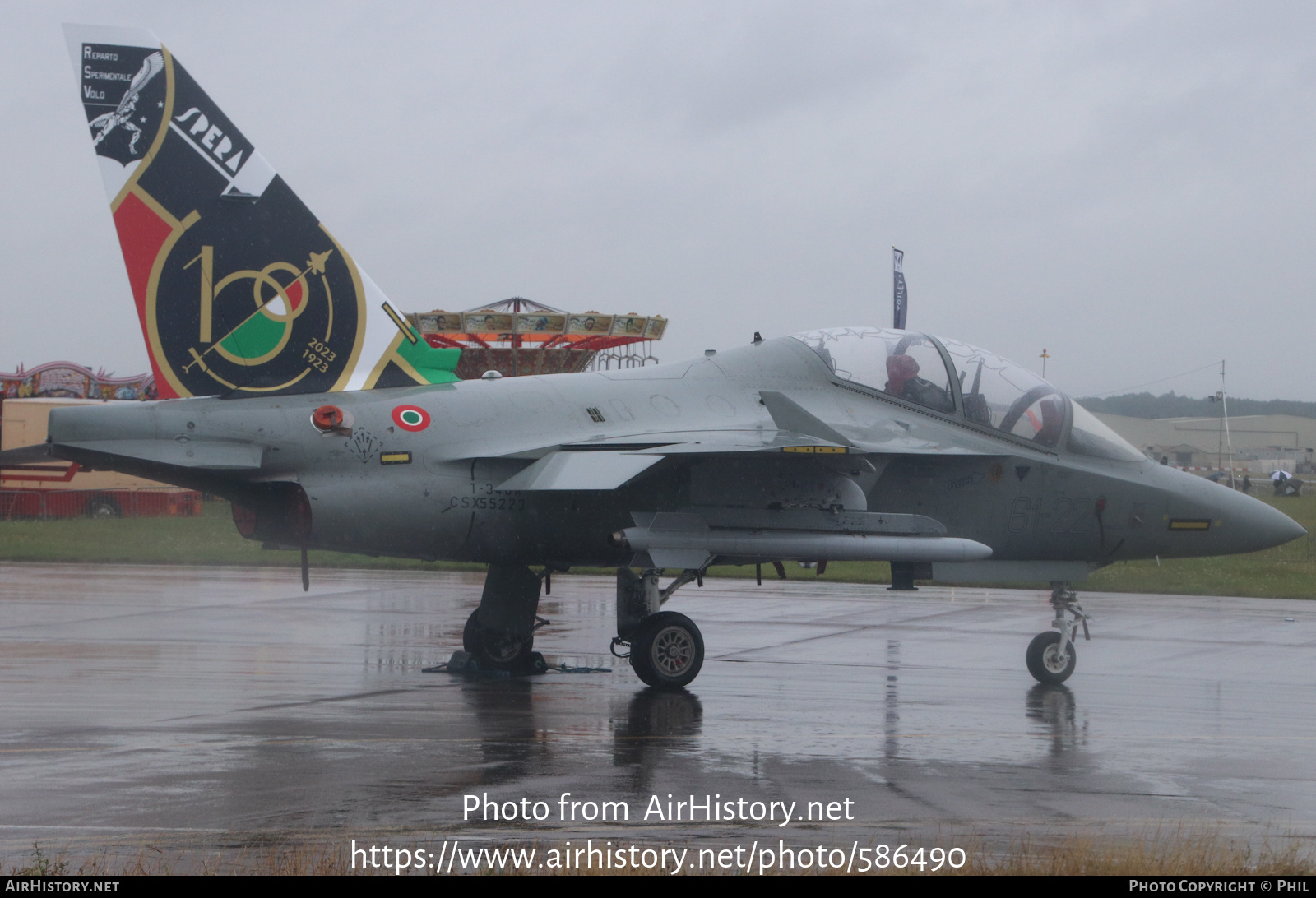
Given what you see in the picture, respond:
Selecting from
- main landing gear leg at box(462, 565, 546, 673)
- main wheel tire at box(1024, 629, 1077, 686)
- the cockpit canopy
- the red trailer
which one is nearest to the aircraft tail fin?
main landing gear leg at box(462, 565, 546, 673)

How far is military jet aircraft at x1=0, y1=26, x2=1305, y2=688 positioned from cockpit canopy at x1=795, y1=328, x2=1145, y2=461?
25mm

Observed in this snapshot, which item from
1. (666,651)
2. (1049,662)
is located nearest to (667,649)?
(666,651)

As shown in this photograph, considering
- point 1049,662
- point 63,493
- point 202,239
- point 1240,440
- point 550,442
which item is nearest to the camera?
point 202,239

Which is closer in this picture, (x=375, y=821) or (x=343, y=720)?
(x=375, y=821)

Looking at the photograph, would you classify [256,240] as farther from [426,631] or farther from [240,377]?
[426,631]

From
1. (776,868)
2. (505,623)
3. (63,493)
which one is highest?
(63,493)

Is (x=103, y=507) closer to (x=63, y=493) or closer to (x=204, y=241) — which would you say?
(x=63, y=493)

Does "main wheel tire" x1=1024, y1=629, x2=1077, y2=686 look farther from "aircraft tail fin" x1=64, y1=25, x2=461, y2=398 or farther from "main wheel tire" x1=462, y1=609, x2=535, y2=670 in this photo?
"aircraft tail fin" x1=64, y1=25, x2=461, y2=398

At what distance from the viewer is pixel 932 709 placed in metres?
10.7

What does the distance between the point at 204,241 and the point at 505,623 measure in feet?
15.2

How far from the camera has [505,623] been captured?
12.6m

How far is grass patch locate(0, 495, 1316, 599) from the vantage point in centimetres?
2430

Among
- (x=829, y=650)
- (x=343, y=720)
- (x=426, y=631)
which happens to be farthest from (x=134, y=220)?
(x=829, y=650)

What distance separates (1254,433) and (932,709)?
141 metres
